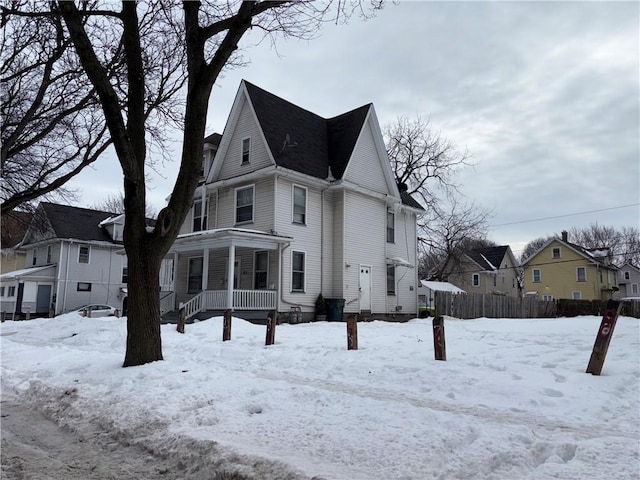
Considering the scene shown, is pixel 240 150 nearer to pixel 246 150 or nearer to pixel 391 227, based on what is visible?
pixel 246 150

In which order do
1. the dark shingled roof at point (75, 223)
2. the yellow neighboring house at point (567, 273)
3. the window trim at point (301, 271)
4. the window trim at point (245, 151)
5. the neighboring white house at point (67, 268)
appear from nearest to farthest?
the window trim at point (301, 271), the window trim at point (245, 151), the neighboring white house at point (67, 268), the dark shingled roof at point (75, 223), the yellow neighboring house at point (567, 273)

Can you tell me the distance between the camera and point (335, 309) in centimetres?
1995

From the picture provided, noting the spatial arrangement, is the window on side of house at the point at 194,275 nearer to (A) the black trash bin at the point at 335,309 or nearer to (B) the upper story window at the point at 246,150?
(B) the upper story window at the point at 246,150

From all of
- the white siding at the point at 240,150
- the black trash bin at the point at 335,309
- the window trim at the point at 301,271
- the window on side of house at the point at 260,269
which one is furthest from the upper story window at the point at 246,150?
the black trash bin at the point at 335,309

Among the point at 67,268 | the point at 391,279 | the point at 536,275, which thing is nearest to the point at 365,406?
the point at 391,279

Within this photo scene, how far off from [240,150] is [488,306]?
54.1 ft

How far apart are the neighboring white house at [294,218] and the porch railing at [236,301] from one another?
0.13 feet

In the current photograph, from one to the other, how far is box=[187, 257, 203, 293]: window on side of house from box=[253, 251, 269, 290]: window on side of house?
11.5 ft

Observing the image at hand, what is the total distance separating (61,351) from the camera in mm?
10430

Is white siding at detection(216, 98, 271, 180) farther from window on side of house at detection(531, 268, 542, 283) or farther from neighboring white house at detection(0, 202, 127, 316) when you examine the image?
window on side of house at detection(531, 268, 542, 283)

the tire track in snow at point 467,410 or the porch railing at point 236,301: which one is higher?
the porch railing at point 236,301

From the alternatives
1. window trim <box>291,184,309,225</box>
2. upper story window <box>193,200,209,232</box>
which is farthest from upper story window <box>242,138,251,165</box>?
upper story window <box>193,200,209,232</box>

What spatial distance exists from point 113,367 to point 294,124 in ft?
53.2

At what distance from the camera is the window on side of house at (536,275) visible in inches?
1978
